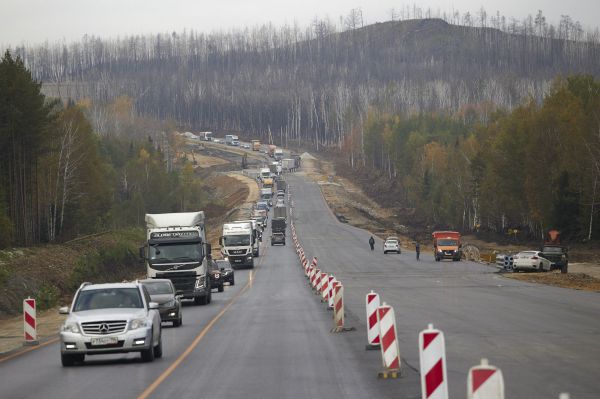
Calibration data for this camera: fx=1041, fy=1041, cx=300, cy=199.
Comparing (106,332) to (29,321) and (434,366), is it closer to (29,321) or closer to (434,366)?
(29,321)

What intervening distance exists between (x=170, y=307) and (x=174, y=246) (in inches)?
443

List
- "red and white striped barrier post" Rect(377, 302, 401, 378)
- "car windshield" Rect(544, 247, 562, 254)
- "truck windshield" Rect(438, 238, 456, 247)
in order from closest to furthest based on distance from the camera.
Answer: "red and white striped barrier post" Rect(377, 302, 401, 378) < "car windshield" Rect(544, 247, 562, 254) < "truck windshield" Rect(438, 238, 456, 247)

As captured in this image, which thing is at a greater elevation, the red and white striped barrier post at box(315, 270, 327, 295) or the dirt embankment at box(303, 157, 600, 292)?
the red and white striped barrier post at box(315, 270, 327, 295)

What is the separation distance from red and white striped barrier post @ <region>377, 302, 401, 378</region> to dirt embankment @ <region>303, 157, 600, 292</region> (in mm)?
29969

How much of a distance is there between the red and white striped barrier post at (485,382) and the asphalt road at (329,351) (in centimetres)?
623

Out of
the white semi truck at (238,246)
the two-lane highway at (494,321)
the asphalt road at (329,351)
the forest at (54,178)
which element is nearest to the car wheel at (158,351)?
the asphalt road at (329,351)

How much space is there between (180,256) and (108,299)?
19407 mm

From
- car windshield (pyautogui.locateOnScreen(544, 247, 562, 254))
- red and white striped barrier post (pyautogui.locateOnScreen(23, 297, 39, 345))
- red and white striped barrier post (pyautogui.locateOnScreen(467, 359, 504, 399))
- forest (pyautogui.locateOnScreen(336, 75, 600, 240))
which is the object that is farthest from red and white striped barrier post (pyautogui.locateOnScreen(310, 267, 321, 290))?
red and white striped barrier post (pyautogui.locateOnScreen(467, 359, 504, 399))

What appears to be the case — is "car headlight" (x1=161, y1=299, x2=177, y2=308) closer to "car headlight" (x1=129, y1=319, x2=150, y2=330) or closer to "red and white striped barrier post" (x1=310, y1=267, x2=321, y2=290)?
"car headlight" (x1=129, y1=319, x2=150, y2=330)

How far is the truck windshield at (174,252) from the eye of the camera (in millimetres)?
40406

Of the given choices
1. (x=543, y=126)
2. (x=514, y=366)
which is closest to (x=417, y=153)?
(x=543, y=126)

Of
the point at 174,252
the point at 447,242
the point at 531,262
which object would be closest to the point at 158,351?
the point at 174,252

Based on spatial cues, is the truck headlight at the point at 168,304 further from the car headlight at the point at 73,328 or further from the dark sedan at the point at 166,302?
the car headlight at the point at 73,328

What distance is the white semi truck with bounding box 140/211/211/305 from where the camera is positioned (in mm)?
40188
